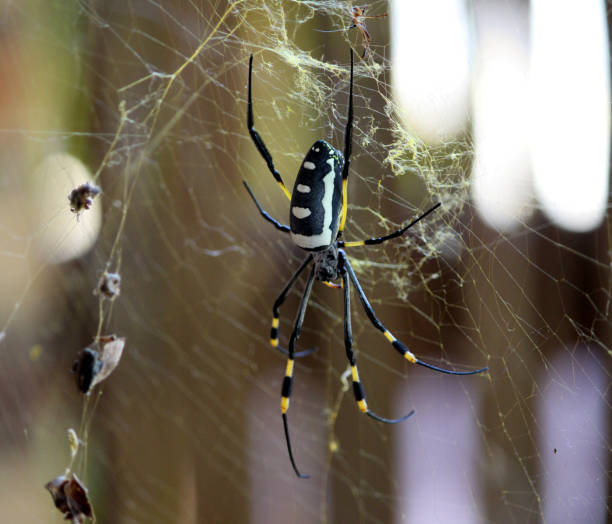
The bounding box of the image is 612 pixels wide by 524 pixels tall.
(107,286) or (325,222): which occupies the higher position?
(325,222)

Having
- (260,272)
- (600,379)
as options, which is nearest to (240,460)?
(260,272)

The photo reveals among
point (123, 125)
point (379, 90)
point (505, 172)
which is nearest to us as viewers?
point (379, 90)

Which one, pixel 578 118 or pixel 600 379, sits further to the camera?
pixel 600 379

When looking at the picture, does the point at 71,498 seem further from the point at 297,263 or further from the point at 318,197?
the point at 297,263

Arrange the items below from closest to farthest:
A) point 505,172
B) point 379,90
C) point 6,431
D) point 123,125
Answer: point 379,90, point 505,172, point 123,125, point 6,431

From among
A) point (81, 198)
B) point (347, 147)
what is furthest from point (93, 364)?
point (347, 147)

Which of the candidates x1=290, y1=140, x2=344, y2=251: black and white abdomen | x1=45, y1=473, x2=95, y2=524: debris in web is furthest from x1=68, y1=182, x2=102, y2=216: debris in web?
x1=45, y1=473, x2=95, y2=524: debris in web

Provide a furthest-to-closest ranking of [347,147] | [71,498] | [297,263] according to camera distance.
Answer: [297,263], [71,498], [347,147]

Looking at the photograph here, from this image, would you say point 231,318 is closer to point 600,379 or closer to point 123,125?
point 123,125
